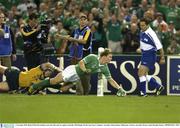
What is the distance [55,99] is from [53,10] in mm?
6258

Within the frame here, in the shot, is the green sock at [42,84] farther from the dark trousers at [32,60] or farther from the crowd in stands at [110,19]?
the crowd in stands at [110,19]

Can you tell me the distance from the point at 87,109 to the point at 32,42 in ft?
11.8

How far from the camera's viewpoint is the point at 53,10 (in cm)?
2062

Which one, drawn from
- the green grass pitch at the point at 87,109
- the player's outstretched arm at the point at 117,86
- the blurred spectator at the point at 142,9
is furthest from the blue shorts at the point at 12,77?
the blurred spectator at the point at 142,9

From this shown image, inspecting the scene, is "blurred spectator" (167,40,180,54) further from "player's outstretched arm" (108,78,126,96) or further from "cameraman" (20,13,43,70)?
"cameraman" (20,13,43,70)

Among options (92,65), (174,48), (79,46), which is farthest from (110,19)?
(92,65)

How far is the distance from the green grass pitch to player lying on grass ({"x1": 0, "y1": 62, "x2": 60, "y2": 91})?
0.28m

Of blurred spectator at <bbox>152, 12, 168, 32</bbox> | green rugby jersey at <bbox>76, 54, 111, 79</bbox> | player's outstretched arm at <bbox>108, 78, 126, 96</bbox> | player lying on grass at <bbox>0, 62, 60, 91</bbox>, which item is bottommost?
player's outstretched arm at <bbox>108, 78, 126, 96</bbox>

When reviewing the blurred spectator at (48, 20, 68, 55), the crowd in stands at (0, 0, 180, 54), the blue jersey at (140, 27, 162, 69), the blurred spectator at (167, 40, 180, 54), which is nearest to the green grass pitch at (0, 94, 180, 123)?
the blue jersey at (140, 27, 162, 69)

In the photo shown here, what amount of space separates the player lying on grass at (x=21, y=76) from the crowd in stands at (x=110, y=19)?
2668 mm

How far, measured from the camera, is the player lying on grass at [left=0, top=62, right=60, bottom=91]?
14.8 metres

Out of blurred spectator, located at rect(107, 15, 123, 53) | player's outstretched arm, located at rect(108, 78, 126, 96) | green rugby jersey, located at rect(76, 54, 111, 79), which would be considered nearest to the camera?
green rugby jersey, located at rect(76, 54, 111, 79)

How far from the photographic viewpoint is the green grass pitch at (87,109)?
12.1 meters

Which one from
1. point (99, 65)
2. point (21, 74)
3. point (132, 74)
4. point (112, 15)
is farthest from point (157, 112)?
point (112, 15)
